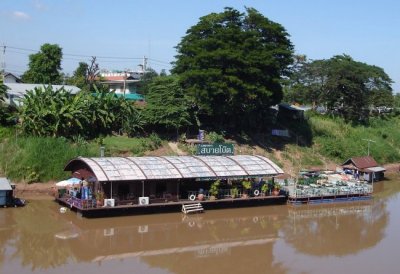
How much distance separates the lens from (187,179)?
112 feet

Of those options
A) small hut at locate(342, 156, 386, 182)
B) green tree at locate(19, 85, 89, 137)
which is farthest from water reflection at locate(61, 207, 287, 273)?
small hut at locate(342, 156, 386, 182)

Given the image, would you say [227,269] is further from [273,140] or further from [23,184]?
[273,140]

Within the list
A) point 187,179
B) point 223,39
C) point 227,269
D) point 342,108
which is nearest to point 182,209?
point 187,179

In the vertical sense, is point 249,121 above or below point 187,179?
above

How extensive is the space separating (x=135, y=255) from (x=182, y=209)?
9.08m

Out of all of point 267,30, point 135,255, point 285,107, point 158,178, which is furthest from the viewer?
point 285,107

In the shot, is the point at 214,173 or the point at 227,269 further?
the point at 214,173

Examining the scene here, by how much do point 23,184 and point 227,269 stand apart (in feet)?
62.9

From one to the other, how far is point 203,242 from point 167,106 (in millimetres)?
21478

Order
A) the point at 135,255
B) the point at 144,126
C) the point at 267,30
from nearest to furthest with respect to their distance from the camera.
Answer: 1. the point at 135,255
2. the point at 144,126
3. the point at 267,30

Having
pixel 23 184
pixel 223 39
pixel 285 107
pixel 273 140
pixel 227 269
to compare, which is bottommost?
pixel 227 269

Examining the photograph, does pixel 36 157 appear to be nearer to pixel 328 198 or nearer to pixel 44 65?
pixel 328 198

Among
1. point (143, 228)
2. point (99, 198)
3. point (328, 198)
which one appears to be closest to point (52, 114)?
point (99, 198)

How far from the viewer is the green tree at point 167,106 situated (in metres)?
45.8
